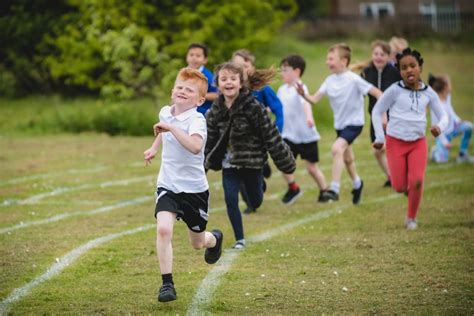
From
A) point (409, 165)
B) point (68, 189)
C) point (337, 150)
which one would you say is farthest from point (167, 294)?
point (68, 189)

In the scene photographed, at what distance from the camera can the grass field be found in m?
7.37

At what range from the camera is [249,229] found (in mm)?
11008

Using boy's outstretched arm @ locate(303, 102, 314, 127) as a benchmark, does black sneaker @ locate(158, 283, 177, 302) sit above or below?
above

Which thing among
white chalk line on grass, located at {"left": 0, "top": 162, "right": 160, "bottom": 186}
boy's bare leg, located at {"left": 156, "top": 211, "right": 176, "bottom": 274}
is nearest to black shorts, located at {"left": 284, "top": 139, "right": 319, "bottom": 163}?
white chalk line on grass, located at {"left": 0, "top": 162, "right": 160, "bottom": 186}

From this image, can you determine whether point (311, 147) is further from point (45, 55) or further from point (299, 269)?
point (45, 55)

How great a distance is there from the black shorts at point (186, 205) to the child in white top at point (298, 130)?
5.26 m

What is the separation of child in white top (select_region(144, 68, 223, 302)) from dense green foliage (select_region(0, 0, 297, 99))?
15915 millimetres

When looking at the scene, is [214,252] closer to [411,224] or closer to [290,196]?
[411,224]

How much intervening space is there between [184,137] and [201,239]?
4.00 feet

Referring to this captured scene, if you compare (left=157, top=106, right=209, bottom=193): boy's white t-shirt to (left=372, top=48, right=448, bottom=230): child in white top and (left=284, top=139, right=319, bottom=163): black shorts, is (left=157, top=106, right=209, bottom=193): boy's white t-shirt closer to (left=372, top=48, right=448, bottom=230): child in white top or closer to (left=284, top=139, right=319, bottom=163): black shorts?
(left=372, top=48, right=448, bottom=230): child in white top

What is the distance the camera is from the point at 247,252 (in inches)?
376

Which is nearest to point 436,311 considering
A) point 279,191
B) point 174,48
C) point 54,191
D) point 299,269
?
point 299,269

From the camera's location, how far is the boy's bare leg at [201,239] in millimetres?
7961

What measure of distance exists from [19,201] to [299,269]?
566 centimetres
